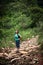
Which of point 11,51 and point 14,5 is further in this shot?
point 14,5

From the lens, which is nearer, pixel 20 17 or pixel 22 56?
pixel 22 56

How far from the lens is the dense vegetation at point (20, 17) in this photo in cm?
2045

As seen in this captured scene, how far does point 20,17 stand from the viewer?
24.4 m

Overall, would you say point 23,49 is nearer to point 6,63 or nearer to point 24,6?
point 6,63

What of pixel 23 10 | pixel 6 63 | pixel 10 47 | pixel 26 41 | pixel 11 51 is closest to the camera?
pixel 6 63

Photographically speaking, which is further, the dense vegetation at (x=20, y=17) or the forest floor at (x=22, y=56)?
the dense vegetation at (x=20, y=17)

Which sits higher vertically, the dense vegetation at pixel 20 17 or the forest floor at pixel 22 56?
the forest floor at pixel 22 56

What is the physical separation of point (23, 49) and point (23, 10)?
8.43 m

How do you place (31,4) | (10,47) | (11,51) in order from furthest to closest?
(31,4), (10,47), (11,51)

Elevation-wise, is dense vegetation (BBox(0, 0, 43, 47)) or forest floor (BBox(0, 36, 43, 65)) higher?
forest floor (BBox(0, 36, 43, 65))

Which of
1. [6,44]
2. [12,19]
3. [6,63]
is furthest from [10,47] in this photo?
[12,19]

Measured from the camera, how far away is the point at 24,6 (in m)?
23.4

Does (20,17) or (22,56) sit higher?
(22,56)

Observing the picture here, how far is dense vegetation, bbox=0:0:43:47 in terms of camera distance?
2045 cm
